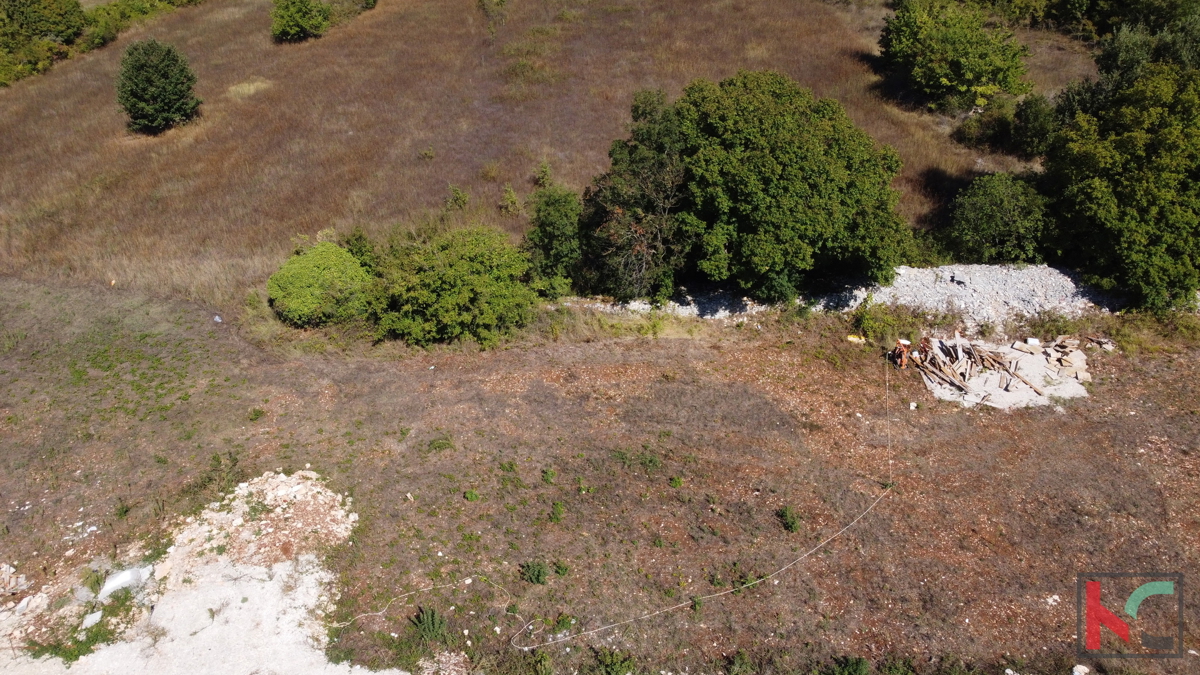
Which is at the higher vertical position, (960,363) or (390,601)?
(960,363)

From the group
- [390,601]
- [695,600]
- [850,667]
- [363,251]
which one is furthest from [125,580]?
[850,667]

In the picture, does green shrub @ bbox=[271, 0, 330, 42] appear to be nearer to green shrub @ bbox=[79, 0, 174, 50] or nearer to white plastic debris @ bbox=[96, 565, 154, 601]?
green shrub @ bbox=[79, 0, 174, 50]

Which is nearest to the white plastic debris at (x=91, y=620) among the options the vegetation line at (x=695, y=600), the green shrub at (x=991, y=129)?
the vegetation line at (x=695, y=600)

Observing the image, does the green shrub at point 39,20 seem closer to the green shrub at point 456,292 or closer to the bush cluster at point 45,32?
the bush cluster at point 45,32

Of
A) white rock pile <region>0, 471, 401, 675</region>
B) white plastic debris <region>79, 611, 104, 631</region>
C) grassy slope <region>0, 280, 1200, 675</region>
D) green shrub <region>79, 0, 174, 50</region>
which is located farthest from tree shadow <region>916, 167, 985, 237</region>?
green shrub <region>79, 0, 174, 50</region>

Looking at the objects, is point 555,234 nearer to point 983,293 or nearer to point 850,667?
point 983,293

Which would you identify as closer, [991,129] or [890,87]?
[991,129]

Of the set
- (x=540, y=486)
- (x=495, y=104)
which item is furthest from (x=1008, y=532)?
(x=495, y=104)
